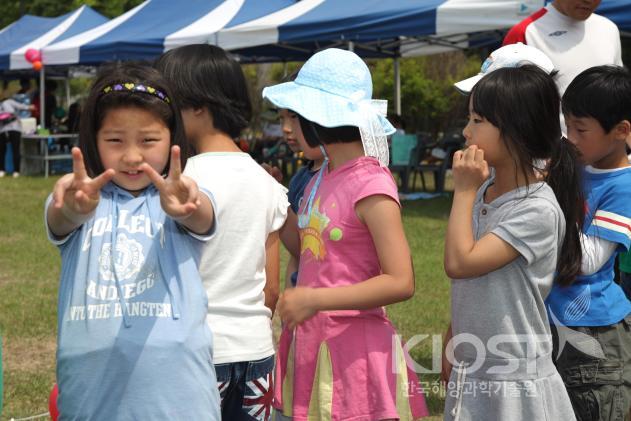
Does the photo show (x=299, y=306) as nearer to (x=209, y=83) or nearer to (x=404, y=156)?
(x=209, y=83)

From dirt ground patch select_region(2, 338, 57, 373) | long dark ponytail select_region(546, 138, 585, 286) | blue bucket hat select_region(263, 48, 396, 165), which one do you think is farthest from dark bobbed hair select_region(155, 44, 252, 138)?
dirt ground patch select_region(2, 338, 57, 373)

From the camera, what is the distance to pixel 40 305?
19.9 ft

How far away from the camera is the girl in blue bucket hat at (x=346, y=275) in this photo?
2406mm

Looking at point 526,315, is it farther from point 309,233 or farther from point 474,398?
point 309,233

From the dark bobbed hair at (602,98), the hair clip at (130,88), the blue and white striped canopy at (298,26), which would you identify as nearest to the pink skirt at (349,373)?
the hair clip at (130,88)

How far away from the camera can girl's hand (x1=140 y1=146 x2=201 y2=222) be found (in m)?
1.94

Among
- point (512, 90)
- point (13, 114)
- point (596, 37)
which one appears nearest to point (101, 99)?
point (512, 90)

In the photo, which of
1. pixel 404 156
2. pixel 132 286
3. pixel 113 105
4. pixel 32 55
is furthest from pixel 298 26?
pixel 132 286

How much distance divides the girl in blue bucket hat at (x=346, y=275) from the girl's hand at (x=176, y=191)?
0.48 metres

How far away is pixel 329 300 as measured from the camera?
2.37 metres

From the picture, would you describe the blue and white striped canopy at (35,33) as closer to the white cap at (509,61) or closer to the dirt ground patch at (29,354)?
the dirt ground patch at (29,354)

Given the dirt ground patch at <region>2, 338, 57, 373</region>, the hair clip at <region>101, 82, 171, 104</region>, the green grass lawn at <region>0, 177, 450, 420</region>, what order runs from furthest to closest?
the dirt ground patch at <region>2, 338, 57, 373</region>, the green grass lawn at <region>0, 177, 450, 420</region>, the hair clip at <region>101, 82, 171, 104</region>

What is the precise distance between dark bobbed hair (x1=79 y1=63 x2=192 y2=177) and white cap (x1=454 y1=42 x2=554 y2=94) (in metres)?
1.01

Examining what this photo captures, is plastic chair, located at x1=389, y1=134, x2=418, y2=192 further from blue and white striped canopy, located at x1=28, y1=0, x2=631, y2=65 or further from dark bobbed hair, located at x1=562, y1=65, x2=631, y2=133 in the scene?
dark bobbed hair, located at x1=562, y1=65, x2=631, y2=133
